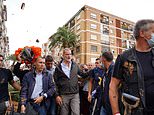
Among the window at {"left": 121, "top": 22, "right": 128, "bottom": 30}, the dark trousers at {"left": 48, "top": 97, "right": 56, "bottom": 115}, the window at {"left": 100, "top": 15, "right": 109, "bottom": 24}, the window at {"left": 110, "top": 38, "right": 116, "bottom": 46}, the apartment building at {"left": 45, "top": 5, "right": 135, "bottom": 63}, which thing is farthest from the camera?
the window at {"left": 121, "top": 22, "right": 128, "bottom": 30}

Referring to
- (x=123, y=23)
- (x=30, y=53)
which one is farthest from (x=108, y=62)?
(x=123, y=23)

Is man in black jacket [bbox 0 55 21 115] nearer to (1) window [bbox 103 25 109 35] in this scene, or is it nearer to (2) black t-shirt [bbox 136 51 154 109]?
(2) black t-shirt [bbox 136 51 154 109]

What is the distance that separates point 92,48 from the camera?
49.0 meters

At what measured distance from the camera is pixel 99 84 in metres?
5.34

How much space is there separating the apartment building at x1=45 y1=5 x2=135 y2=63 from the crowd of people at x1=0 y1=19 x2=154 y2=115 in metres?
40.4

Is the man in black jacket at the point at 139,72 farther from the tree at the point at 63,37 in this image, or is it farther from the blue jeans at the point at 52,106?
the tree at the point at 63,37

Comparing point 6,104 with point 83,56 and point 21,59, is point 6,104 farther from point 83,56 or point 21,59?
point 83,56

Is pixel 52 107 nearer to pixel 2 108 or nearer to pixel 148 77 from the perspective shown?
pixel 2 108

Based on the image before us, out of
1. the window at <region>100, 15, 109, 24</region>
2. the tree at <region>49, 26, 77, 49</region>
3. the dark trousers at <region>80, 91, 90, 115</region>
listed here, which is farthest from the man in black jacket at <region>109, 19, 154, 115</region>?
the window at <region>100, 15, 109, 24</region>

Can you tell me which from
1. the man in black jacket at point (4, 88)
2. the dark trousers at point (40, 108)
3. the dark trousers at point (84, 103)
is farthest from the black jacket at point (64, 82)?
the dark trousers at point (84, 103)

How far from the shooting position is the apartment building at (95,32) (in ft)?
158

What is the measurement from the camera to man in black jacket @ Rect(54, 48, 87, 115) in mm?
5412

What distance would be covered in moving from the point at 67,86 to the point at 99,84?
2.27 feet

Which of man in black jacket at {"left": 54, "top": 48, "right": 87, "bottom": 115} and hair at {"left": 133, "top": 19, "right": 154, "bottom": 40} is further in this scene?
man in black jacket at {"left": 54, "top": 48, "right": 87, "bottom": 115}
